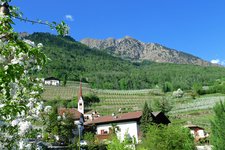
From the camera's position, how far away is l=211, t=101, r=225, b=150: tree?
30.2 meters

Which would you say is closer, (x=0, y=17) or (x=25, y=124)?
(x=0, y=17)

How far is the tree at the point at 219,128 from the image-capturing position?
30.2 m

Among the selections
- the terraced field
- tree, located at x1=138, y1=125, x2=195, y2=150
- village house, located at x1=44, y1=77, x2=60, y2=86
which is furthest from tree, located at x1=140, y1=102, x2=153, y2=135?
village house, located at x1=44, y1=77, x2=60, y2=86

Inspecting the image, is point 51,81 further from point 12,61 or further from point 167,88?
point 12,61

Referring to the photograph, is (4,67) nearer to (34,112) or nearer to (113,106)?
(34,112)

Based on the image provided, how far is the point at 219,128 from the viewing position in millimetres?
30875

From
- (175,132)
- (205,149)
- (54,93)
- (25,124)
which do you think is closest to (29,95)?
(25,124)

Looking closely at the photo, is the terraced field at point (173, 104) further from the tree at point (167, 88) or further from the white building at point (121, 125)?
the tree at point (167, 88)

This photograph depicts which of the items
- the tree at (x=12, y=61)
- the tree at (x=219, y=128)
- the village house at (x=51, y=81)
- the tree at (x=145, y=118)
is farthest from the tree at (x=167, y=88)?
the tree at (x=12, y=61)

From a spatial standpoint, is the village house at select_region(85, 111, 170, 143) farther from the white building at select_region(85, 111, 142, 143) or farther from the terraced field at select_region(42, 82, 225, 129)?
the terraced field at select_region(42, 82, 225, 129)

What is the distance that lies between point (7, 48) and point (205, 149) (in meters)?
47.9

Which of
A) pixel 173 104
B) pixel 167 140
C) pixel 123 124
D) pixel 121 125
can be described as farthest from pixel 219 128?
pixel 173 104

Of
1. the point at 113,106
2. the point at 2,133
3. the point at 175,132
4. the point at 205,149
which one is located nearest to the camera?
the point at 2,133

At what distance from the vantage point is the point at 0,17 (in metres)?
4.89
